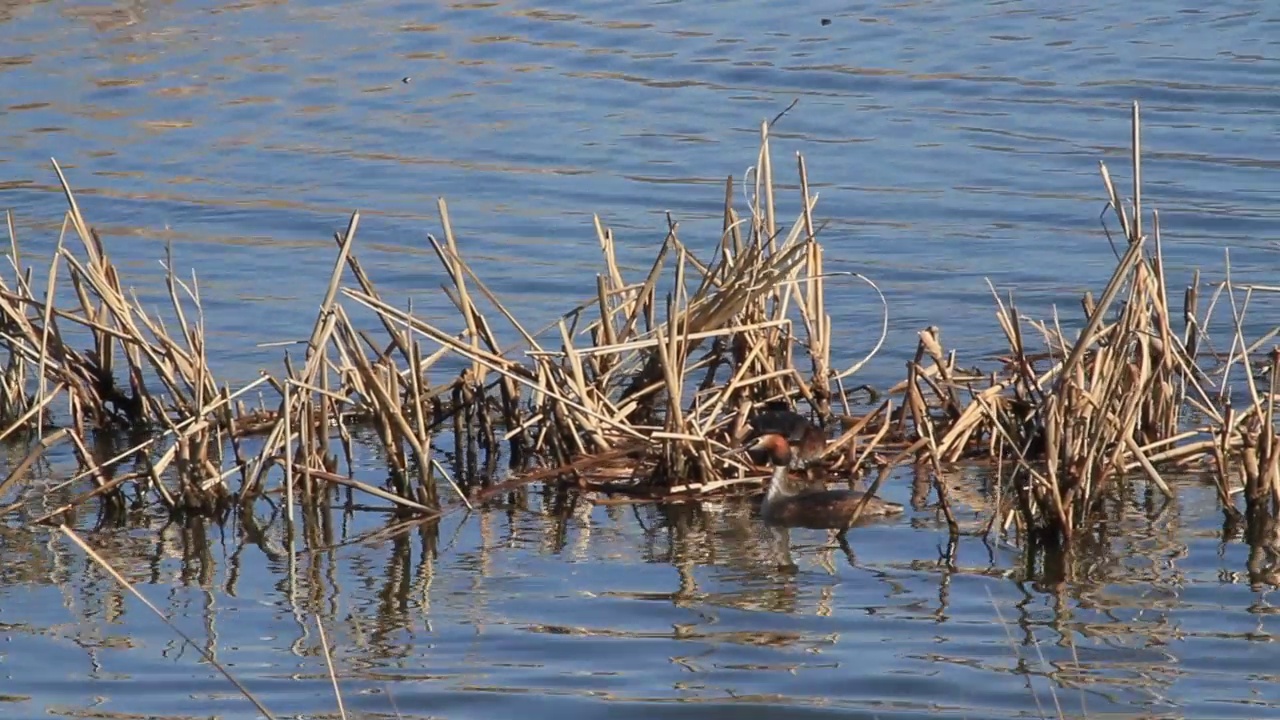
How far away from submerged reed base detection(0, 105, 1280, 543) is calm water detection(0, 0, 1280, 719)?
195mm

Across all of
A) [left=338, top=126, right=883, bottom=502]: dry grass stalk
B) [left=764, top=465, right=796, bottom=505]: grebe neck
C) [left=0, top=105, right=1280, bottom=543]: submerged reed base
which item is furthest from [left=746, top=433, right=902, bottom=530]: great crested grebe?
[left=338, top=126, right=883, bottom=502]: dry grass stalk

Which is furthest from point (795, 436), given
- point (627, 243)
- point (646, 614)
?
point (627, 243)

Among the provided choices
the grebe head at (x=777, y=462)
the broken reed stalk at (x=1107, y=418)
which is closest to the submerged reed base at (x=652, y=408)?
the broken reed stalk at (x=1107, y=418)

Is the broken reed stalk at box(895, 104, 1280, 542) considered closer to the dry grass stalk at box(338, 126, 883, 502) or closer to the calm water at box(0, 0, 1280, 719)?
the calm water at box(0, 0, 1280, 719)

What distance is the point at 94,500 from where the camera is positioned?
22.6 ft

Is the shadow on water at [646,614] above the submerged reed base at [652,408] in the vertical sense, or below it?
below

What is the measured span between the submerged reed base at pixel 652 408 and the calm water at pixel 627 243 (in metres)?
0.20

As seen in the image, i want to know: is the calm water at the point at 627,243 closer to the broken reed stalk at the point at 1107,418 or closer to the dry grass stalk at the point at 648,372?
the broken reed stalk at the point at 1107,418

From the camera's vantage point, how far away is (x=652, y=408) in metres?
7.44

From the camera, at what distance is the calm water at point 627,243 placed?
5004 mm

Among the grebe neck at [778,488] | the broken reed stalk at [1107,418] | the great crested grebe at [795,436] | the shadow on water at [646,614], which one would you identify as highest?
the broken reed stalk at [1107,418]

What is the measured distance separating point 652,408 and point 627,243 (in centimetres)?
407

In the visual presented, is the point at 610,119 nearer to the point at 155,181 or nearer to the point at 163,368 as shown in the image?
the point at 155,181

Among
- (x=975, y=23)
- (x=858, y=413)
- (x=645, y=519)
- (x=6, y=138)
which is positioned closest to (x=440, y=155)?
(x=6, y=138)
